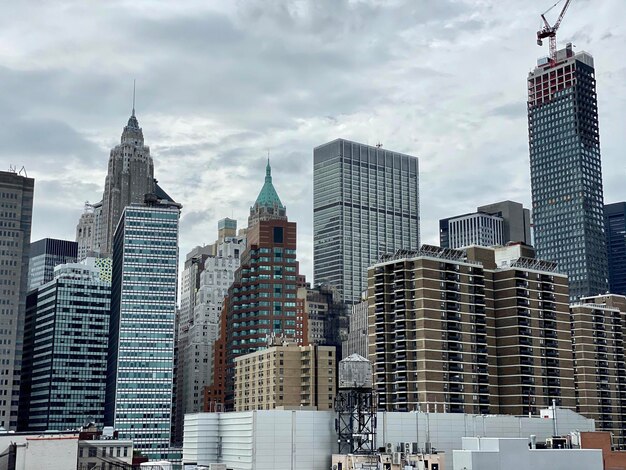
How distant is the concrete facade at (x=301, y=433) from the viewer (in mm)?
151250

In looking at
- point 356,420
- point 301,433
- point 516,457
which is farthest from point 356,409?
point 516,457

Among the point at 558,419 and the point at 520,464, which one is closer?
the point at 520,464

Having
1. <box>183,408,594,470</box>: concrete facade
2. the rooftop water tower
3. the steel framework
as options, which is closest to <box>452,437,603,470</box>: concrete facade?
the steel framework

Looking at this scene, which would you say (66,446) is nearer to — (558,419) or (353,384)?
(353,384)

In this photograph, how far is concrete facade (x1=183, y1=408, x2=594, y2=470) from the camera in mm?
151250

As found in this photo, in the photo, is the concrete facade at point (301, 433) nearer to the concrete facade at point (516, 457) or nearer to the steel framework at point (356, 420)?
the steel framework at point (356, 420)

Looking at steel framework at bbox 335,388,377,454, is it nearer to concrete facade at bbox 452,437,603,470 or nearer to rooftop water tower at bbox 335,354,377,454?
rooftop water tower at bbox 335,354,377,454

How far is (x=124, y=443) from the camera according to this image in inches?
5581

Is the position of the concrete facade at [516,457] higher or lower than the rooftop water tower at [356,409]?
lower

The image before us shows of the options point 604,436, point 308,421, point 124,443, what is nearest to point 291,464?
point 308,421

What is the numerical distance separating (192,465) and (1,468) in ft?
173

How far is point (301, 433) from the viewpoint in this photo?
154m

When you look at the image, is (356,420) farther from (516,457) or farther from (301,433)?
(516,457)

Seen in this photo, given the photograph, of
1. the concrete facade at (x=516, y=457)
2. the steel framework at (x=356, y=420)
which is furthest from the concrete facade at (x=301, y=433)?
the concrete facade at (x=516, y=457)
